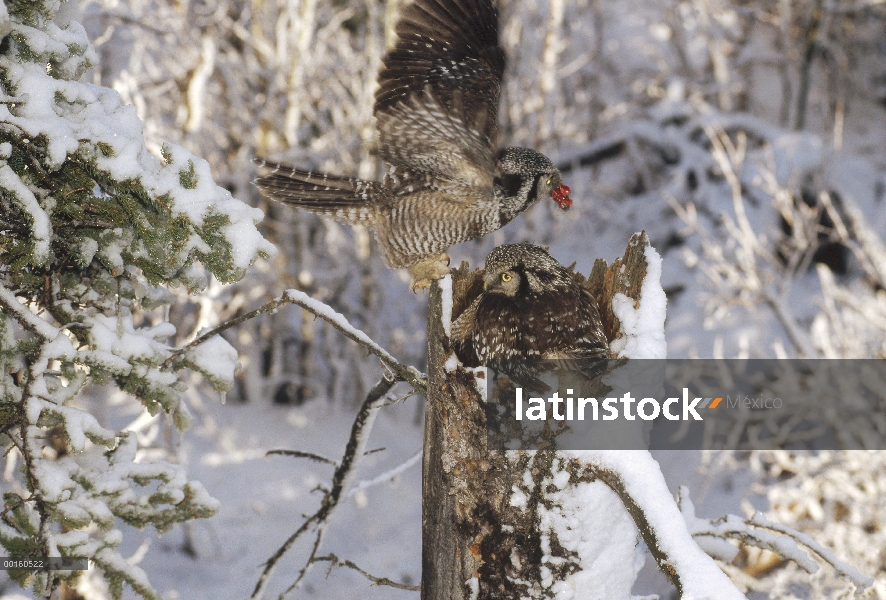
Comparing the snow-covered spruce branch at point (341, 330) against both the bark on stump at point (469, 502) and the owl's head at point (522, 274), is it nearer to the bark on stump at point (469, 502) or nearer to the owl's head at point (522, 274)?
the bark on stump at point (469, 502)

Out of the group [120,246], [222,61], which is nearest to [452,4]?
[120,246]

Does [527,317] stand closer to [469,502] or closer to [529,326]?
[529,326]

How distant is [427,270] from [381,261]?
3.18 m

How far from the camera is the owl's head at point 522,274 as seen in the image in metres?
2.20

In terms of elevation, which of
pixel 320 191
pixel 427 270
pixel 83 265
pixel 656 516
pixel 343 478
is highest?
pixel 320 191

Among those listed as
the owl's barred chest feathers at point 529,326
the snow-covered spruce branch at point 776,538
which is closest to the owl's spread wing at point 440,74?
the owl's barred chest feathers at point 529,326

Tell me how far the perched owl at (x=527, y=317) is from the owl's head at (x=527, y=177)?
0.72 metres

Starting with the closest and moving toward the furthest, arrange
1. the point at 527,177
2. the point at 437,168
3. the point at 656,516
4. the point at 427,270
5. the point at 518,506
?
1. the point at 656,516
2. the point at 518,506
3. the point at 437,168
4. the point at 527,177
5. the point at 427,270

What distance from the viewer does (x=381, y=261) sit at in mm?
6465

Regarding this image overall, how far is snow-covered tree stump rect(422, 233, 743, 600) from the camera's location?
6.24 ft

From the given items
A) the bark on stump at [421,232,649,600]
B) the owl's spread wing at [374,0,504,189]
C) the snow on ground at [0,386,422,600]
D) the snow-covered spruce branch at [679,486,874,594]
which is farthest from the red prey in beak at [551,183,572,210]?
the snow on ground at [0,386,422,600]

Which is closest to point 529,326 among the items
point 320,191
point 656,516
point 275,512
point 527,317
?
point 527,317

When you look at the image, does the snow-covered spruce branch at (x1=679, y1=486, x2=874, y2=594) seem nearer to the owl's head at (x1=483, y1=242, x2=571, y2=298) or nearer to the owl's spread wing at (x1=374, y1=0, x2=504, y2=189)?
the owl's head at (x1=483, y1=242, x2=571, y2=298)

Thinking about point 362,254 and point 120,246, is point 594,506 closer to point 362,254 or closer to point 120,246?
point 120,246
